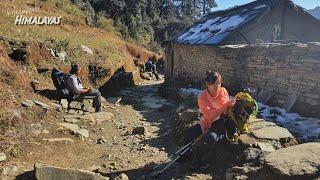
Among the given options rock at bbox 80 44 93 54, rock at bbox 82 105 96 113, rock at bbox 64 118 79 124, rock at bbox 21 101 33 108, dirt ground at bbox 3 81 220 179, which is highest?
rock at bbox 80 44 93 54

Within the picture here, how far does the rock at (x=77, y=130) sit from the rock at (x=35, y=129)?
2.09ft

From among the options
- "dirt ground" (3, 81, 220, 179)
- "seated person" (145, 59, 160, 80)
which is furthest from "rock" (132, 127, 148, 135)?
"seated person" (145, 59, 160, 80)

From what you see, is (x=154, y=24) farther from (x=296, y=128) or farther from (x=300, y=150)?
(x=300, y=150)

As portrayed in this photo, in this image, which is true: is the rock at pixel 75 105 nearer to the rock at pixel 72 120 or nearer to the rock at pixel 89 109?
the rock at pixel 89 109

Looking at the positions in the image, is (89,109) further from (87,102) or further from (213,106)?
(213,106)

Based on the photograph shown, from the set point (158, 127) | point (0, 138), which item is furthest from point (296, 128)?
A: point (0, 138)

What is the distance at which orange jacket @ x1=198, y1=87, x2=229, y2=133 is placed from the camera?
6.62m

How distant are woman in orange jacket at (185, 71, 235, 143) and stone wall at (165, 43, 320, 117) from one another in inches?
156

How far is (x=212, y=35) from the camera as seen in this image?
52.1 feet

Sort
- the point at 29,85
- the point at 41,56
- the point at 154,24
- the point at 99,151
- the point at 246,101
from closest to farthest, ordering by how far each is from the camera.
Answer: the point at 246,101 < the point at 99,151 < the point at 29,85 < the point at 41,56 < the point at 154,24

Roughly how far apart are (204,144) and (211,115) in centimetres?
53

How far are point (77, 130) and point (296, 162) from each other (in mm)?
5821

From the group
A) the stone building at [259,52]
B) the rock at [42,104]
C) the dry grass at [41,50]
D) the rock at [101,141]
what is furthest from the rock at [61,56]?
the rock at [101,141]

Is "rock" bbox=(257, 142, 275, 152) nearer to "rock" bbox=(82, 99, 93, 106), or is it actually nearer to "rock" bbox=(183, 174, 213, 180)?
"rock" bbox=(183, 174, 213, 180)
